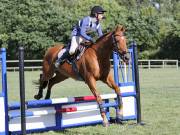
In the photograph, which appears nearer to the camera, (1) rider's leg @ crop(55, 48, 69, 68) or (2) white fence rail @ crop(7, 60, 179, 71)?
(1) rider's leg @ crop(55, 48, 69, 68)

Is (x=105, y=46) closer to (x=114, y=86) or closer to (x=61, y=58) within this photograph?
(x=114, y=86)

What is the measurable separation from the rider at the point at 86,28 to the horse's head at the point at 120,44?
72cm

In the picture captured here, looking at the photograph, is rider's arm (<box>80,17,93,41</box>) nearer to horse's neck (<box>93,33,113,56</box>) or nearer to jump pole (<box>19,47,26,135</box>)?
horse's neck (<box>93,33,113,56</box>)

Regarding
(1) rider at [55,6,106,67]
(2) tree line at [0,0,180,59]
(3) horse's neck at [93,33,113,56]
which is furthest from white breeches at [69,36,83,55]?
(2) tree line at [0,0,180,59]

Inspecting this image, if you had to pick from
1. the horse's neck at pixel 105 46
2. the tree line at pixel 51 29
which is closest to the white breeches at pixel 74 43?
the horse's neck at pixel 105 46

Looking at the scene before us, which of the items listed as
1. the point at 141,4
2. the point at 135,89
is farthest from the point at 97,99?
the point at 141,4

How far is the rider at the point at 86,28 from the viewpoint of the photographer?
934cm

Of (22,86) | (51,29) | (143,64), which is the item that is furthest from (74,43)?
(51,29)

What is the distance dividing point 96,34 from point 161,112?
3150 mm

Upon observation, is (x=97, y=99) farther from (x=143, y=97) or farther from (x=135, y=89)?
(x=143, y=97)

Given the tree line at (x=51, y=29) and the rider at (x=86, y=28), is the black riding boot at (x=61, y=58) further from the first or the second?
the tree line at (x=51, y=29)

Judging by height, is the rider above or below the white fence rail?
above

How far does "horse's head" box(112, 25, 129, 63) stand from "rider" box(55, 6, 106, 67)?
2.36 ft

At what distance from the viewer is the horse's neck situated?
9141 mm
